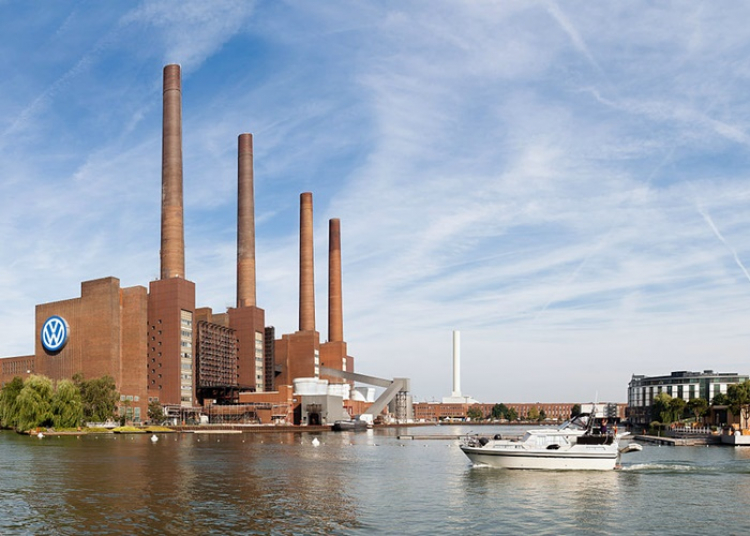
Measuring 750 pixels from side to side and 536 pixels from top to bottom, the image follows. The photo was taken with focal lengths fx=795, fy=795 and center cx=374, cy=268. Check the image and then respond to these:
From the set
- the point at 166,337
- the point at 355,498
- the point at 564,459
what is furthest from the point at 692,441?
the point at 166,337

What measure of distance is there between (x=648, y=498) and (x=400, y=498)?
16.2m

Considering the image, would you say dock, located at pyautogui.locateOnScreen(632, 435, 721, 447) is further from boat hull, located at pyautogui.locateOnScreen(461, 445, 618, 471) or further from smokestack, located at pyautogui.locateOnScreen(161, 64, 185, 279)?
smokestack, located at pyautogui.locateOnScreen(161, 64, 185, 279)

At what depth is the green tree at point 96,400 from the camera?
162500 mm

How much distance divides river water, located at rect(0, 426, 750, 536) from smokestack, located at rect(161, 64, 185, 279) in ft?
372

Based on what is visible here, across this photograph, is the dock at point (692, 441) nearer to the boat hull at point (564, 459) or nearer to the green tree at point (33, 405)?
the boat hull at point (564, 459)

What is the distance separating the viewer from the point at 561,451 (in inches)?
2539

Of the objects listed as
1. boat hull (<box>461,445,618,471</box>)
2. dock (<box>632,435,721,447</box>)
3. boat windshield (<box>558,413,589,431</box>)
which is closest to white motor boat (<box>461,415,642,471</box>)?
boat hull (<box>461,445,618,471</box>)

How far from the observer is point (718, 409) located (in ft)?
559

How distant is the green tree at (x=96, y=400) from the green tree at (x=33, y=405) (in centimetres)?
1758

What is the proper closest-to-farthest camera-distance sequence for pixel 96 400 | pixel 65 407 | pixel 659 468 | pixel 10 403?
pixel 659 468
pixel 65 407
pixel 10 403
pixel 96 400

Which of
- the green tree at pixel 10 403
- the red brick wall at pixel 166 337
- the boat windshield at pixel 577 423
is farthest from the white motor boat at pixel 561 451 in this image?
the red brick wall at pixel 166 337

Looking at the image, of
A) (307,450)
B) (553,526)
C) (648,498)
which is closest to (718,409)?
(307,450)

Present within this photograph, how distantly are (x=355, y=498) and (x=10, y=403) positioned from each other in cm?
11858

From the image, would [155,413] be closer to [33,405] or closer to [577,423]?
[33,405]
